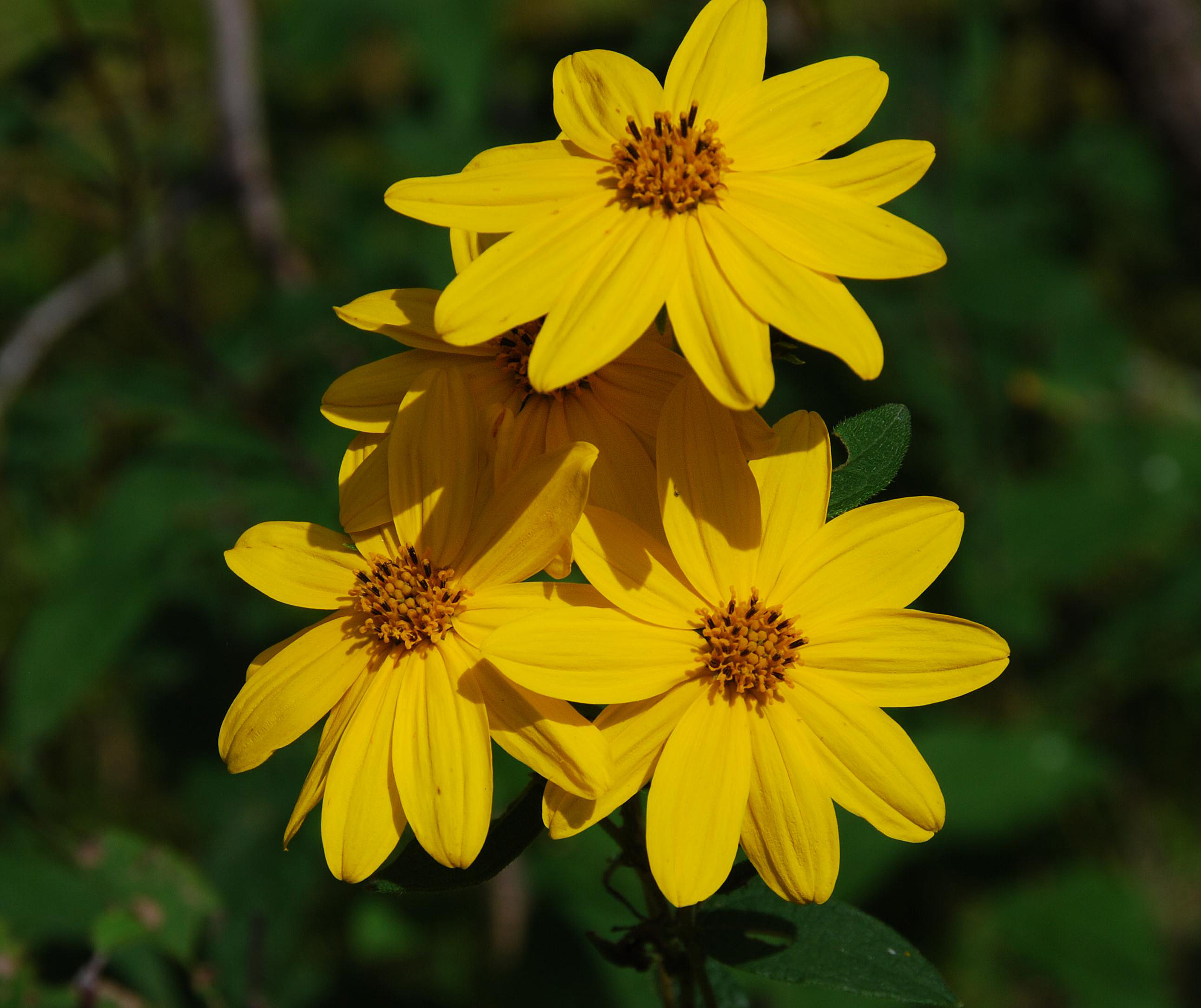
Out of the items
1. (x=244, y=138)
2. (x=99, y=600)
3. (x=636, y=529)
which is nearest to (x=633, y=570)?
(x=636, y=529)

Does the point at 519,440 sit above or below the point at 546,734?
above

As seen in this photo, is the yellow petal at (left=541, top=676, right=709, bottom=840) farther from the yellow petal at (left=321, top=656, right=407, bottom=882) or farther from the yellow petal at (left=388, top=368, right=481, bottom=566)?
the yellow petal at (left=388, top=368, right=481, bottom=566)

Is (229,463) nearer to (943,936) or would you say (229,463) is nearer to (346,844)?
(346,844)

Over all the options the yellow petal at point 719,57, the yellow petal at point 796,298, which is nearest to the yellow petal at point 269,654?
the yellow petal at point 796,298

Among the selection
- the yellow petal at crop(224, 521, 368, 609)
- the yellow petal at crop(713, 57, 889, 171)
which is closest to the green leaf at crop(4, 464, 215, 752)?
the yellow petal at crop(224, 521, 368, 609)

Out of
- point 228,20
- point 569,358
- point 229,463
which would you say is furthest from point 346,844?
point 228,20

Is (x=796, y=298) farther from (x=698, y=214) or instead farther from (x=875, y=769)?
(x=875, y=769)
